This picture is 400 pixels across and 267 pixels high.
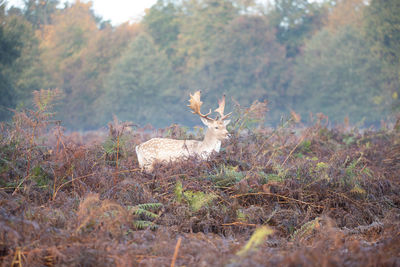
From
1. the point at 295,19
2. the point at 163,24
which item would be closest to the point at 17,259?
the point at 163,24

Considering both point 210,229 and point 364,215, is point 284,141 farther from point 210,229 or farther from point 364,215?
point 210,229

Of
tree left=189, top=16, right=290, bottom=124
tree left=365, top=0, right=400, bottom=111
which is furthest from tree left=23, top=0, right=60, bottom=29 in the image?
tree left=365, top=0, right=400, bottom=111

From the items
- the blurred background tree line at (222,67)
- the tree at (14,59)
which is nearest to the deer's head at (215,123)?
the tree at (14,59)

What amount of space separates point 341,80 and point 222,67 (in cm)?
1153

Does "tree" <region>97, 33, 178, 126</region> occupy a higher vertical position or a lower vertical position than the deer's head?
lower

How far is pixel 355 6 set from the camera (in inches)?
1778

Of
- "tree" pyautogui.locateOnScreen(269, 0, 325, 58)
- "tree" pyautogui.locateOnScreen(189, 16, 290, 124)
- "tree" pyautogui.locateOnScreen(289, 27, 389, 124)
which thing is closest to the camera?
"tree" pyautogui.locateOnScreen(289, 27, 389, 124)

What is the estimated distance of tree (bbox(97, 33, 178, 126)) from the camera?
38.8 metres

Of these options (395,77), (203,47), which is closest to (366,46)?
(395,77)

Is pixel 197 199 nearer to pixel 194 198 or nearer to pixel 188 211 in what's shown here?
pixel 194 198

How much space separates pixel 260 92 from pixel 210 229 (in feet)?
113

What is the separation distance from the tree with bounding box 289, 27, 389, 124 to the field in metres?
29.6

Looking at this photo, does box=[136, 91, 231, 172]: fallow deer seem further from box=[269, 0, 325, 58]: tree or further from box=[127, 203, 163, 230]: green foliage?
box=[269, 0, 325, 58]: tree

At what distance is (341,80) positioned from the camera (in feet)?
124
